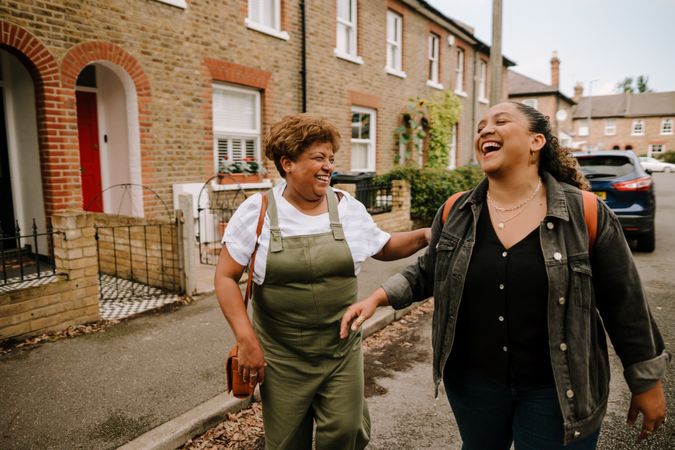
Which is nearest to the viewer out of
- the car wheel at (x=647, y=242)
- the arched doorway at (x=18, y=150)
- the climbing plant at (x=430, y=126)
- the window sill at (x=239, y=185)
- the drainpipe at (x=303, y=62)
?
the arched doorway at (x=18, y=150)

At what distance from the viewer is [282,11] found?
1057 centimetres

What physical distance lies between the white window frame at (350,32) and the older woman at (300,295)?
1084 centimetres

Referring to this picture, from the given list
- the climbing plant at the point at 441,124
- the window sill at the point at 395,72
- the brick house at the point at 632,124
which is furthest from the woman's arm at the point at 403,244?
the brick house at the point at 632,124

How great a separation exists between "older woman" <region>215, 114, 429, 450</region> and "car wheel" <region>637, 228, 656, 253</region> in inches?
341

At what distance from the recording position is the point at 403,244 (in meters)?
2.58

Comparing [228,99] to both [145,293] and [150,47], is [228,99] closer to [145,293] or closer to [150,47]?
[150,47]

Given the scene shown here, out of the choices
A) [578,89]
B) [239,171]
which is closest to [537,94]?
[578,89]

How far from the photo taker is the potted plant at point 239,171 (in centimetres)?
955

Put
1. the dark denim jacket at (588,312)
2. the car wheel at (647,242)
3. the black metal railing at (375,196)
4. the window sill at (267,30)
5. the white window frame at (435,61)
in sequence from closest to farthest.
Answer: the dark denim jacket at (588,312), the car wheel at (647,242), the window sill at (267,30), the black metal railing at (375,196), the white window frame at (435,61)

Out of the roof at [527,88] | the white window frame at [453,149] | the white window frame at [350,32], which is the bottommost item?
the white window frame at [453,149]

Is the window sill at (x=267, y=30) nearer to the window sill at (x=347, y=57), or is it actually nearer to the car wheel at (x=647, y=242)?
the window sill at (x=347, y=57)

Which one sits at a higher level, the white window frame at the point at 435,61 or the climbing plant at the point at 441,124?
the white window frame at the point at 435,61

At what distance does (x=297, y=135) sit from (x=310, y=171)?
172 millimetres

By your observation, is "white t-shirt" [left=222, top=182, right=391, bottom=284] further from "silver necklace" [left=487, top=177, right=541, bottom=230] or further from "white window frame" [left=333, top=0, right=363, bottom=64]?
"white window frame" [left=333, top=0, right=363, bottom=64]
